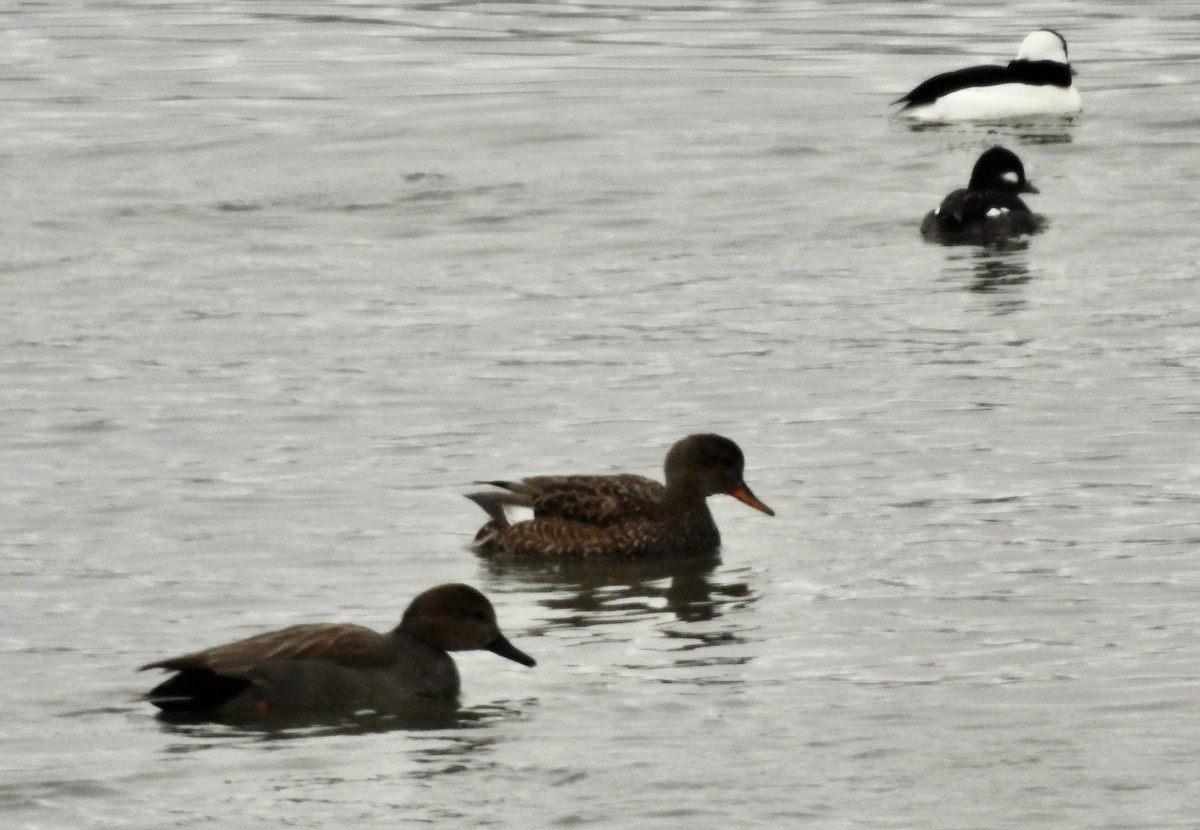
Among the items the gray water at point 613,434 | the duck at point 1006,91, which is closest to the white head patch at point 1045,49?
Result: the duck at point 1006,91

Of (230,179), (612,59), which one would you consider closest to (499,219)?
(230,179)

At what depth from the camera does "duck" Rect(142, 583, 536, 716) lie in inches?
404

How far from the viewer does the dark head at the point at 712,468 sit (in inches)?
529

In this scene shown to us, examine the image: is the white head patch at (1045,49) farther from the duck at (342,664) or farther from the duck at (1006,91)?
the duck at (342,664)

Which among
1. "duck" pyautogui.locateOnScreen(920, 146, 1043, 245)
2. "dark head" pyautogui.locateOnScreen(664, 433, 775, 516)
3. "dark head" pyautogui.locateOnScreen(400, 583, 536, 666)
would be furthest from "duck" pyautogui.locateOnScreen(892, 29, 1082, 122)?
"dark head" pyautogui.locateOnScreen(400, 583, 536, 666)

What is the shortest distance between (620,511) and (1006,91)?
17.1 meters

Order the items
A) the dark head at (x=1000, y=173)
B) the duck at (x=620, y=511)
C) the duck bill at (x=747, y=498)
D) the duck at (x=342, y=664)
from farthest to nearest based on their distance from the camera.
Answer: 1. the dark head at (x=1000, y=173)
2. the duck at (x=620, y=511)
3. the duck bill at (x=747, y=498)
4. the duck at (x=342, y=664)

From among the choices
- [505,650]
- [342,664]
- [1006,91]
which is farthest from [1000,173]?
[342,664]

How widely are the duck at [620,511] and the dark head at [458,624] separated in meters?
2.44

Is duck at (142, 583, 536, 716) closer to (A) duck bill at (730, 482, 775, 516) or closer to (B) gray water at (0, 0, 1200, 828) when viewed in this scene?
(B) gray water at (0, 0, 1200, 828)

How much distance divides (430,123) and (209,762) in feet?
63.8

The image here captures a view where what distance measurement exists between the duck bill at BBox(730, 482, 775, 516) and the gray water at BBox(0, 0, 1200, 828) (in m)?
0.17

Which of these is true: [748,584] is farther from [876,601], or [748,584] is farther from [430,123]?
[430,123]

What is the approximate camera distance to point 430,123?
2867 cm
